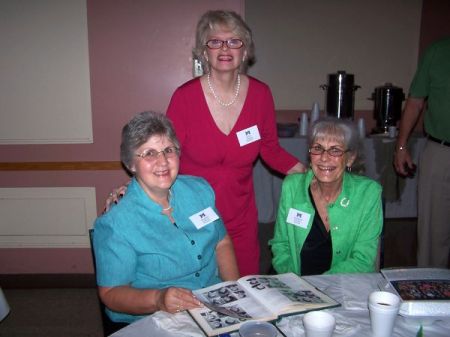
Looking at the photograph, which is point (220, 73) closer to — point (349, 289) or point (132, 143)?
point (132, 143)

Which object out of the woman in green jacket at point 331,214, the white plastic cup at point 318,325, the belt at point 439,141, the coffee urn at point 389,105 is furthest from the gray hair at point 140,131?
the coffee urn at point 389,105

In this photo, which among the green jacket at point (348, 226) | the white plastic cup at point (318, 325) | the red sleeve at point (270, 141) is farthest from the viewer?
the red sleeve at point (270, 141)

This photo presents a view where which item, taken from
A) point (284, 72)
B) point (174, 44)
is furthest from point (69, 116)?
point (284, 72)

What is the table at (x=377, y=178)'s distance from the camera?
4473 mm

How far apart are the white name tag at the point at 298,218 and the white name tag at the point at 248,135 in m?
0.52

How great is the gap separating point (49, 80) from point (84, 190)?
0.88 metres

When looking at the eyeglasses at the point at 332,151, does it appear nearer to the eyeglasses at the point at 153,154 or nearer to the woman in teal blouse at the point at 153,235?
the woman in teal blouse at the point at 153,235

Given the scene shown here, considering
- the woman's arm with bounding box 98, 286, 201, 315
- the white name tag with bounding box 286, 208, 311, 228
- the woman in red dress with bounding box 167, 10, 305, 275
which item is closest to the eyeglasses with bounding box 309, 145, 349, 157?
the white name tag with bounding box 286, 208, 311, 228

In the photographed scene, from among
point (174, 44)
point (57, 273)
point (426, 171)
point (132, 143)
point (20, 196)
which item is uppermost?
point (174, 44)

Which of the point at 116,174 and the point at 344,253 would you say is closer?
the point at 344,253

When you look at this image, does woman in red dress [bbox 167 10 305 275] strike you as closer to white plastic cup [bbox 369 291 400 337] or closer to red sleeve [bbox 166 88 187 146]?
red sleeve [bbox 166 88 187 146]

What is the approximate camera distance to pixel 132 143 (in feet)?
5.92

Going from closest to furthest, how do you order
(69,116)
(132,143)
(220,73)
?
(132,143) → (220,73) → (69,116)

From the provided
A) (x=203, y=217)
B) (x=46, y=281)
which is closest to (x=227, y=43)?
(x=203, y=217)
